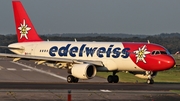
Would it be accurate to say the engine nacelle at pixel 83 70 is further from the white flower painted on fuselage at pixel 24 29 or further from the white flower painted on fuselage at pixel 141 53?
the white flower painted on fuselage at pixel 24 29

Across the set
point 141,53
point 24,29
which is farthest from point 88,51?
point 24,29

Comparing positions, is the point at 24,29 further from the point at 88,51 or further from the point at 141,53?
the point at 141,53

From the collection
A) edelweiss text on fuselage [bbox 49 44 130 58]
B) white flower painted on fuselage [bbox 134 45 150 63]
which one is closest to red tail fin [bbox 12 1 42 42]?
edelweiss text on fuselage [bbox 49 44 130 58]

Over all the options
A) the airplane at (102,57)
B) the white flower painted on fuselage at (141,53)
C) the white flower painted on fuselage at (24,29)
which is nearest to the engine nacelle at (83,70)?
the airplane at (102,57)

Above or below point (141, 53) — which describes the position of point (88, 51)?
above

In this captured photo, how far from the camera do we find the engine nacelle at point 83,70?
41562 millimetres

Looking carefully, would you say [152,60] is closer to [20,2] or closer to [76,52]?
[76,52]

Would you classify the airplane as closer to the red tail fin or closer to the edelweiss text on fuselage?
the edelweiss text on fuselage

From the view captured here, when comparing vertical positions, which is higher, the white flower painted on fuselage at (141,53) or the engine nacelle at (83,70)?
the white flower painted on fuselage at (141,53)

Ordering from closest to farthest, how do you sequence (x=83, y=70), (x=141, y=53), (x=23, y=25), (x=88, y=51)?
(x=83, y=70) → (x=141, y=53) → (x=88, y=51) → (x=23, y=25)

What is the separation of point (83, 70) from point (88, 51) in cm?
376

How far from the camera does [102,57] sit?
44.0 metres

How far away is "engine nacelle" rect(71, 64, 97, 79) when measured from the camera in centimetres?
4156

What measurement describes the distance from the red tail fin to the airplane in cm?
213
